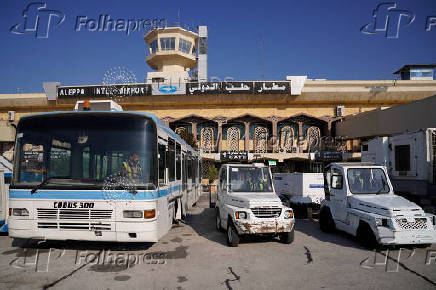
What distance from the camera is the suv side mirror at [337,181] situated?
9.37 metres

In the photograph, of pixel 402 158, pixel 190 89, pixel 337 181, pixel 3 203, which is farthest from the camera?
pixel 190 89

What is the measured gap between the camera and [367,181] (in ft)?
30.1

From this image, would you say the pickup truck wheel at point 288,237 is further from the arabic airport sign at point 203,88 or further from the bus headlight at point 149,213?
the arabic airport sign at point 203,88

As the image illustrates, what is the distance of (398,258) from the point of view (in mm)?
6996

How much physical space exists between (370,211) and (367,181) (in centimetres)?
151

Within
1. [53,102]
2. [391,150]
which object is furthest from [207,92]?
[391,150]

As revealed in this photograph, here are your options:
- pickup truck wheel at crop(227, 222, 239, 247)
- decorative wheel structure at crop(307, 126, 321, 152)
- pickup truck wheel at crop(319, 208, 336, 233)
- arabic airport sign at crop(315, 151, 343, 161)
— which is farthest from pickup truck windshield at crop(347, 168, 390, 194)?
decorative wheel structure at crop(307, 126, 321, 152)

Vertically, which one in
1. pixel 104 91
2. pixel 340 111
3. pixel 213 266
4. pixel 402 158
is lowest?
pixel 213 266

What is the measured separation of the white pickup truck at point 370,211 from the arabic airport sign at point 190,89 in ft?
90.5

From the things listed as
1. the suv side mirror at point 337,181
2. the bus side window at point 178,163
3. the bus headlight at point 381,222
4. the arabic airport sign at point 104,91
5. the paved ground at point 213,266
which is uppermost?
the arabic airport sign at point 104,91

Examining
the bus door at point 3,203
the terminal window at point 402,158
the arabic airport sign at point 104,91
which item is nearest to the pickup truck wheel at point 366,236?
the terminal window at point 402,158

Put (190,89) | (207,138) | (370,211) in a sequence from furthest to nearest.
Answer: (207,138) → (190,89) → (370,211)

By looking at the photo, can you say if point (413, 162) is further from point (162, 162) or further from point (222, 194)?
point (162, 162)

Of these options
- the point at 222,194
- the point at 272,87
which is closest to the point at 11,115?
the point at 272,87
